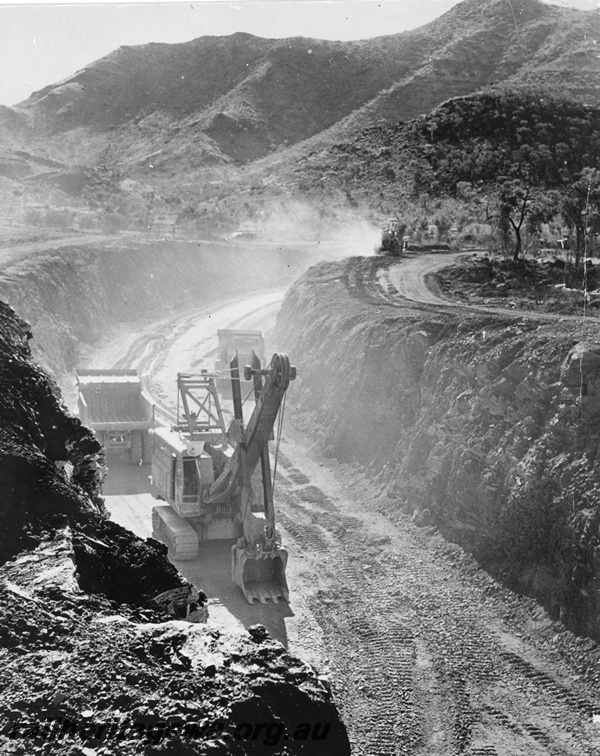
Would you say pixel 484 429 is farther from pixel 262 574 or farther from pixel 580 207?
pixel 580 207

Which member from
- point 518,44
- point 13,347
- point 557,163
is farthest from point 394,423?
point 518,44

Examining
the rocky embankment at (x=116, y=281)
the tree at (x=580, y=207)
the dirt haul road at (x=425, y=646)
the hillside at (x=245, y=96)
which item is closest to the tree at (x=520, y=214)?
the tree at (x=580, y=207)

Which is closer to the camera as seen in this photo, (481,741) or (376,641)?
(481,741)

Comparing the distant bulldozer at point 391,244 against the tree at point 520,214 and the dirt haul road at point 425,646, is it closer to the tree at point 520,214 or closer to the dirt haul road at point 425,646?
the tree at point 520,214

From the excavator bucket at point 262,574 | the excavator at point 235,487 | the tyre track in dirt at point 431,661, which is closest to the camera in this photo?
the tyre track in dirt at point 431,661

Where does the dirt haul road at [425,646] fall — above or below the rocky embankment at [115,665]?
below

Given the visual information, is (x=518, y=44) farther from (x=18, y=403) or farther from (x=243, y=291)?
(x=18, y=403)

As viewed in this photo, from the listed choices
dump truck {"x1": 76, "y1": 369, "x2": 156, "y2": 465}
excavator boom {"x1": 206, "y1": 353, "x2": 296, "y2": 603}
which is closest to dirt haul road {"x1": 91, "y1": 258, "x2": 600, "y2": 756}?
excavator boom {"x1": 206, "y1": 353, "x2": 296, "y2": 603}
